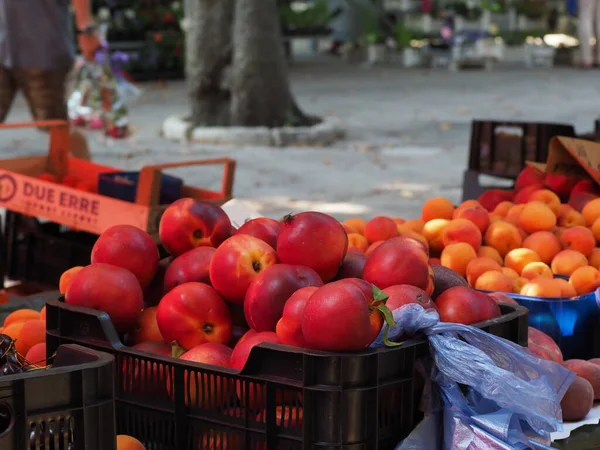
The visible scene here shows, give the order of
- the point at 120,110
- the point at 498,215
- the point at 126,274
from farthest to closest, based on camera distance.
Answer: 1. the point at 120,110
2. the point at 498,215
3. the point at 126,274

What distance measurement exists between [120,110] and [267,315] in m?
9.63

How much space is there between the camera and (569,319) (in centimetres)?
335

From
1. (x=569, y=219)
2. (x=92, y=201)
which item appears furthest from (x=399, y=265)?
(x=92, y=201)

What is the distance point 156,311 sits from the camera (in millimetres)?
2783

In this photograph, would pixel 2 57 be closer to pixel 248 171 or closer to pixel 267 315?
pixel 248 171

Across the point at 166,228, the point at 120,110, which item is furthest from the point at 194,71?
the point at 166,228

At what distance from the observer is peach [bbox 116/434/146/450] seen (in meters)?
2.40

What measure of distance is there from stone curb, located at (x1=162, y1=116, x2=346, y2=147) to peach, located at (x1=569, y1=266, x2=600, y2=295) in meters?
8.18

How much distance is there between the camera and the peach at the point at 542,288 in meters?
3.41

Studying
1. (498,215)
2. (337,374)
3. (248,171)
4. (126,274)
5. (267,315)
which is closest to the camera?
(337,374)

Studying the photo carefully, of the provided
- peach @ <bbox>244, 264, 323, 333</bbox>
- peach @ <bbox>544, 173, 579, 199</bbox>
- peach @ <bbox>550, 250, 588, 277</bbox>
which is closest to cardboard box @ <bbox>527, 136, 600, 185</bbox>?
peach @ <bbox>544, 173, 579, 199</bbox>

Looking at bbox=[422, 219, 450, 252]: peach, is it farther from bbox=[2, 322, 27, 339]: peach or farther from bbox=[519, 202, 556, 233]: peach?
bbox=[2, 322, 27, 339]: peach

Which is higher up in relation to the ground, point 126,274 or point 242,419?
point 126,274

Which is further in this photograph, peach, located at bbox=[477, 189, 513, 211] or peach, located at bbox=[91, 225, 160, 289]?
peach, located at bbox=[477, 189, 513, 211]
